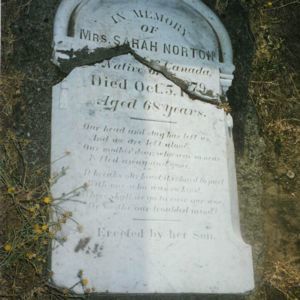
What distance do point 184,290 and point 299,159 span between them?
156cm

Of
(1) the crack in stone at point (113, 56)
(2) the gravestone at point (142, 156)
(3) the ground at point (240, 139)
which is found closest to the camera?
(3) the ground at point (240, 139)

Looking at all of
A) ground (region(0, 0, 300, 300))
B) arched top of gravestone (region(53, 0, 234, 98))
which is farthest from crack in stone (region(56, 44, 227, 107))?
ground (region(0, 0, 300, 300))

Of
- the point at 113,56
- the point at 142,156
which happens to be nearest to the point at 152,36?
the point at 113,56

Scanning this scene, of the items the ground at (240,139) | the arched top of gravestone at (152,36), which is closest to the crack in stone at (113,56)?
the arched top of gravestone at (152,36)

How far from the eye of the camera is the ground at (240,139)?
3160mm

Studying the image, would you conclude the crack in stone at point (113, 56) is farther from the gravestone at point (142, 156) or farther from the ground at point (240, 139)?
the ground at point (240, 139)

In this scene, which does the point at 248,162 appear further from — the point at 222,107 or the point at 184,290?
the point at 184,290

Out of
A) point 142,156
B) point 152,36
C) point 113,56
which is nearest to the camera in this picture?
point 142,156

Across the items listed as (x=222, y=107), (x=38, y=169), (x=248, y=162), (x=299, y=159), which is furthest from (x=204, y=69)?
(x=38, y=169)

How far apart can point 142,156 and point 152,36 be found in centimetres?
90

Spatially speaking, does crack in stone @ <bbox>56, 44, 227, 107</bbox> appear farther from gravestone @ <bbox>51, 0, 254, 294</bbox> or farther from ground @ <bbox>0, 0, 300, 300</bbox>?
ground @ <bbox>0, 0, 300, 300</bbox>

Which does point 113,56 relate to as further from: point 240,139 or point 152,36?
point 240,139

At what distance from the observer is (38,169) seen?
130 inches

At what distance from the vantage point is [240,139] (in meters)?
3.94
